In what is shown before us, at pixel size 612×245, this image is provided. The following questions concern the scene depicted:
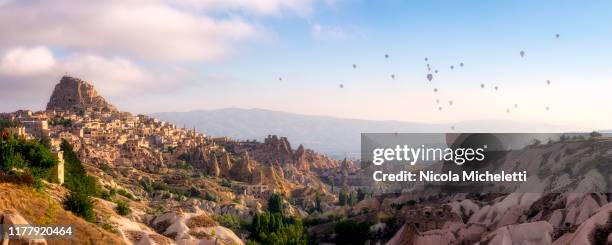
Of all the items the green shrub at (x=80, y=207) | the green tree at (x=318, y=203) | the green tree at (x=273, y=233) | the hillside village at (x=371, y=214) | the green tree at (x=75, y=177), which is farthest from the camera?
the green tree at (x=318, y=203)

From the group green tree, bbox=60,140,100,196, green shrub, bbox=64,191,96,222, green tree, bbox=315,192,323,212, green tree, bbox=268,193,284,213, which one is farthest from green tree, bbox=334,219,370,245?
green tree, bbox=315,192,323,212

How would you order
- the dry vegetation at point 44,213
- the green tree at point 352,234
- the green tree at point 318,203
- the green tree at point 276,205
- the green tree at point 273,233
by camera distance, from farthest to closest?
the green tree at point 318,203 < the green tree at point 276,205 < the green tree at point 352,234 < the green tree at point 273,233 < the dry vegetation at point 44,213

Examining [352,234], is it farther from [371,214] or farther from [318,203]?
[318,203]

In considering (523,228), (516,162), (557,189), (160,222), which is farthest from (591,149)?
(160,222)

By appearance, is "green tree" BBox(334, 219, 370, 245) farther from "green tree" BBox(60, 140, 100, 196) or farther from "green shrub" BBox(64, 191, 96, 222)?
"green shrub" BBox(64, 191, 96, 222)

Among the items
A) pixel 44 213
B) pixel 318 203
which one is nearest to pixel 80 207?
pixel 44 213

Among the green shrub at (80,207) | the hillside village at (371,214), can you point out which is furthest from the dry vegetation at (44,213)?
the green shrub at (80,207)

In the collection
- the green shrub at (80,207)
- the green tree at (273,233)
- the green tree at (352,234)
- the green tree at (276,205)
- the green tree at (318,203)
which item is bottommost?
the green tree at (318,203)

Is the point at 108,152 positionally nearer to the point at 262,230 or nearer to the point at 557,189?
the point at 262,230

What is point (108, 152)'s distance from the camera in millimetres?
173000

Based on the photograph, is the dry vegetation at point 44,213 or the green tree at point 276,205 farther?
the green tree at point 276,205

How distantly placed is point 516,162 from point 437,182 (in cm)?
1664

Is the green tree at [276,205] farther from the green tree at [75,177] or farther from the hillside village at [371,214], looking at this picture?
the green tree at [75,177]

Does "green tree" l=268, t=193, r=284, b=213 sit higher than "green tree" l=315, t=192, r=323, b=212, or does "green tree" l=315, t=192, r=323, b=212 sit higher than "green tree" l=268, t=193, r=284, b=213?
"green tree" l=268, t=193, r=284, b=213
